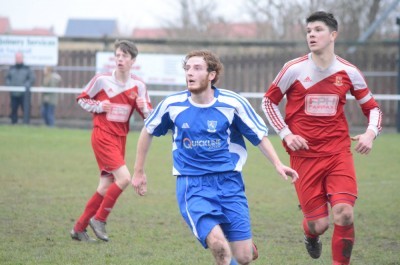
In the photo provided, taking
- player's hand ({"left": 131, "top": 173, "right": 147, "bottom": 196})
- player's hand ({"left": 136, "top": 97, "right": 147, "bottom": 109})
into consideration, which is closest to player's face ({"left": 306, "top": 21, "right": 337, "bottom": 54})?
player's hand ({"left": 131, "top": 173, "right": 147, "bottom": 196})

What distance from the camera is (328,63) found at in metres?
7.67

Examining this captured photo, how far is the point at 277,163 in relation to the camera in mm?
6477

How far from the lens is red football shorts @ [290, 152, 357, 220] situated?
739 cm

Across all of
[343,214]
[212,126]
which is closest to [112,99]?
[212,126]

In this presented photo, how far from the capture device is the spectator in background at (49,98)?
2278 centimetres

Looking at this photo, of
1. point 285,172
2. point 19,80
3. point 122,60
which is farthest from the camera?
point 19,80

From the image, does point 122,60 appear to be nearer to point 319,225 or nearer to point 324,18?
point 324,18

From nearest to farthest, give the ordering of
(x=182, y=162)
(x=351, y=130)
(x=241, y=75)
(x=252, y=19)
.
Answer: (x=182, y=162)
(x=351, y=130)
(x=241, y=75)
(x=252, y=19)

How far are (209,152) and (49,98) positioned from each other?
16.6m

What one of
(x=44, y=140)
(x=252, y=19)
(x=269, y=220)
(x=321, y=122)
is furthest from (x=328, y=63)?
(x=252, y=19)

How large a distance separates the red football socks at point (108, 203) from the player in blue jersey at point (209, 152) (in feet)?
9.09

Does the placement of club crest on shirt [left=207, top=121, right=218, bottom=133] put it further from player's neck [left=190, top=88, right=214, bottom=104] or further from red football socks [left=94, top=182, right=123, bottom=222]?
red football socks [left=94, top=182, right=123, bottom=222]

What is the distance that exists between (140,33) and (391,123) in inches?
1484

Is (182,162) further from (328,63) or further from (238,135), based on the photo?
(328,63)
